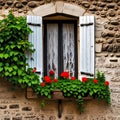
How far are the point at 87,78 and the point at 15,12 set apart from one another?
1.93 meters

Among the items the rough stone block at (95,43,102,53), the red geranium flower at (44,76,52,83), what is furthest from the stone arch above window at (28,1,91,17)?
the red geranium flower at (44,76,52,83)

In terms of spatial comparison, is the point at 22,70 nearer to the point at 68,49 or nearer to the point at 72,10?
the point at 68,49

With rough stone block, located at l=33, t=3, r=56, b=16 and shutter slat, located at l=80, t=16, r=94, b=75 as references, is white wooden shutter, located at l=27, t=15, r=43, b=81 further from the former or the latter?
shutter slat, located at l=80, t=16, r=94, b=75

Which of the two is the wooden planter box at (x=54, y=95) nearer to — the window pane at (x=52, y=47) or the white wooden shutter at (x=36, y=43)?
the white wooden shutter at (x=36, y=43)

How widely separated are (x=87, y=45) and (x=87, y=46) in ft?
0.07

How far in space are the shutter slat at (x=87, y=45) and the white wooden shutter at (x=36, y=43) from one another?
32.2 inches

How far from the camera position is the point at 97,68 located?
7.21m

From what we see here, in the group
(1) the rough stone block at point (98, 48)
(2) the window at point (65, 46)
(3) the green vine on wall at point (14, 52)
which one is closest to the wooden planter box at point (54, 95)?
(3) the green vine on wall at point (14, 52)

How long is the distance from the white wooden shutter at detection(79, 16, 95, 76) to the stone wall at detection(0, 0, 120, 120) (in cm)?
15

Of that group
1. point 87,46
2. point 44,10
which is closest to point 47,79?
point 87,46

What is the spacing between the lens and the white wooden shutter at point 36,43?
7023 mm

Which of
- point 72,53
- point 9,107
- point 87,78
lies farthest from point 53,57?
point 9,107

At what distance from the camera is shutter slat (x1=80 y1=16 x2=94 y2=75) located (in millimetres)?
7129

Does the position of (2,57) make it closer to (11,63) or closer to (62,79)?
(11,63)
